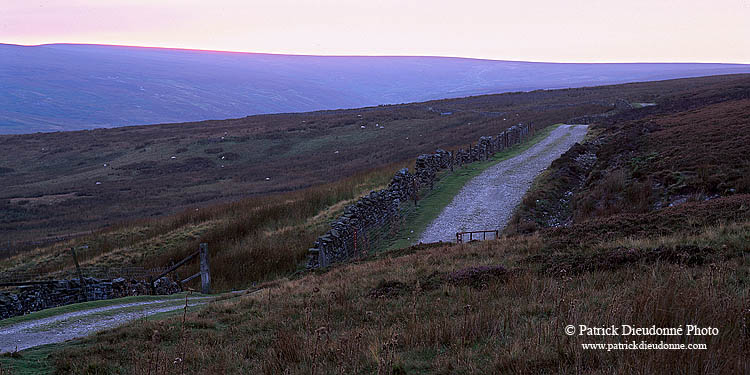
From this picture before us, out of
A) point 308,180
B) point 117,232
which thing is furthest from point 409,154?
point 117,232

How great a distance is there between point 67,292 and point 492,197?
54.7 ft

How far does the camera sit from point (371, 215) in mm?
20391

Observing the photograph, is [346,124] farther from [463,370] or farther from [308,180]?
[463,370]

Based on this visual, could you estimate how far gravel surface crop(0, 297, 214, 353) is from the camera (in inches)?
336

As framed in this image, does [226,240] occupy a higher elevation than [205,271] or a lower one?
lower

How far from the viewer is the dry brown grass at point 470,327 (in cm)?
426

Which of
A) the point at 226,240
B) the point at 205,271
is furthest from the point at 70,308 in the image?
the point at 226,240

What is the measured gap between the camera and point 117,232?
26.1 m

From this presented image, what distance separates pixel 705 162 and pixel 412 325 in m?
17.4

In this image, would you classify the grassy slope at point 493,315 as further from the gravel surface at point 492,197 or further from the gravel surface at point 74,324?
the gravel surface at point 492,197

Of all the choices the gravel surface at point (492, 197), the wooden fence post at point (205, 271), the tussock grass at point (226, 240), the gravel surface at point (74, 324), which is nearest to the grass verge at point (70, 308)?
the gravel surface at point (74, 324)

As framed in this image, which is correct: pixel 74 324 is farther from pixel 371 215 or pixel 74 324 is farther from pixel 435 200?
pixel 435 200

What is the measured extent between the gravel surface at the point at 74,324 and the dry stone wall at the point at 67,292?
305 cm

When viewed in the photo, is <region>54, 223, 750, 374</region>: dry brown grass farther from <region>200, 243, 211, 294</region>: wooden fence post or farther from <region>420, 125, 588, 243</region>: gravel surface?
<region>420, 125, 588, 243</region>: gravel surface
